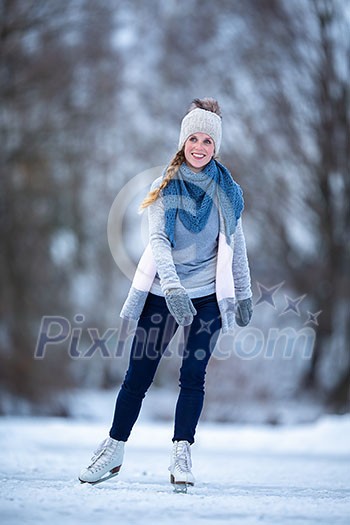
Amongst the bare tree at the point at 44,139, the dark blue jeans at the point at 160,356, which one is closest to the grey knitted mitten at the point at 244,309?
the dark blue jeans at the point at 160,356

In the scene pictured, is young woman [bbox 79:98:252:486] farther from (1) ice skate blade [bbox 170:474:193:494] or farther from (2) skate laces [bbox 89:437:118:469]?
(1) ice skate blade [bbox 170:474:193:494]

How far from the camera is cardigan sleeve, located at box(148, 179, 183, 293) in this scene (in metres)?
3.93

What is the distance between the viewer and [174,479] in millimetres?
3877

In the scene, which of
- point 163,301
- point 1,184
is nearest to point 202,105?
point 163,301

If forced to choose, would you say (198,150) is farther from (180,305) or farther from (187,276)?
(180,305)

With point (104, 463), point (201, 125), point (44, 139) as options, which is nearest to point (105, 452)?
point (104, 463)

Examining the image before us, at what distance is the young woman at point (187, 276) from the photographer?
4.05m

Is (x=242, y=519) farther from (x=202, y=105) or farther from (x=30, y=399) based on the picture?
(x=30, y=399)

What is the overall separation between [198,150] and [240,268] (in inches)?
23.3

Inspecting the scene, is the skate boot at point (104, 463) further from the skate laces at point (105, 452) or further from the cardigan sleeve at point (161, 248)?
the cardigan sleeve at point (161, 248)

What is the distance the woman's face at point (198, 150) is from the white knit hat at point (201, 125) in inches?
0.9

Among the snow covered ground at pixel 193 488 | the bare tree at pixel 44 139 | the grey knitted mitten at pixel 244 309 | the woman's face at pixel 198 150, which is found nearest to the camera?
the snow covered ground at pixel 193 488

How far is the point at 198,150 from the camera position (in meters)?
4.20

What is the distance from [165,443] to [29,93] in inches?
423
